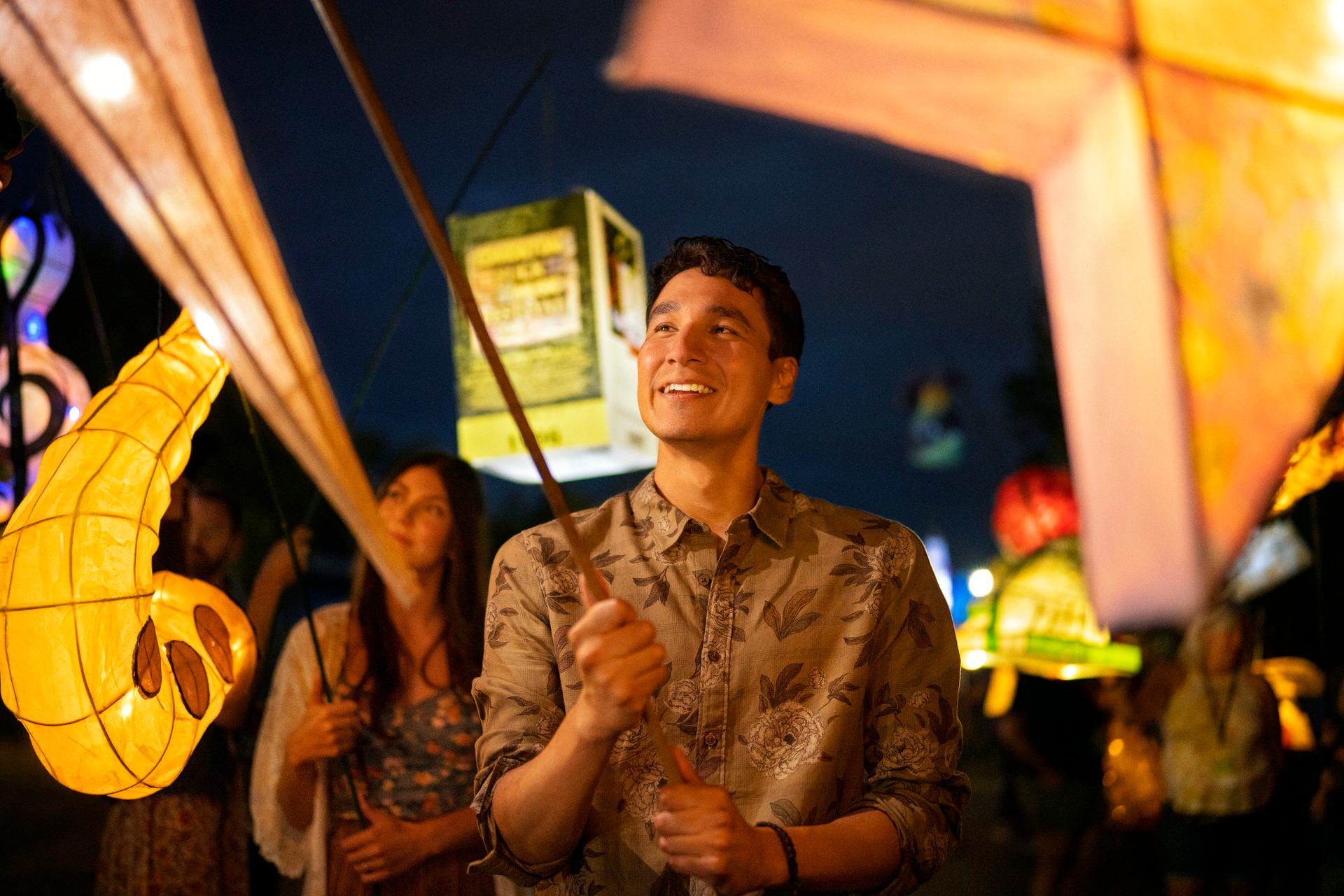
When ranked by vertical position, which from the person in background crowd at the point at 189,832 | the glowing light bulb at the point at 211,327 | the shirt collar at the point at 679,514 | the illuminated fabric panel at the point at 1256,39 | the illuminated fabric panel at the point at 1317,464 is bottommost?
the person in background crowd at the point at 189,832

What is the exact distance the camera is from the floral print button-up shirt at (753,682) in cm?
156

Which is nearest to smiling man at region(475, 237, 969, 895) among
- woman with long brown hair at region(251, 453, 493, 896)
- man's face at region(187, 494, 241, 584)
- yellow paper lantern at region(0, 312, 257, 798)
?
yellow paper lantern at region(0, 312, 257, 798)

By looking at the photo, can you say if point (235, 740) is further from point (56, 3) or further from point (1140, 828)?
point (1140, 828)

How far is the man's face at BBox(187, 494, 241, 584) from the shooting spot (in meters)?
3.32

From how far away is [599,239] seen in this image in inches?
186

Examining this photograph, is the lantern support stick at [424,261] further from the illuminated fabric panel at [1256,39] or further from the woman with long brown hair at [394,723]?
the illuminated fabric panel at [1256,39]

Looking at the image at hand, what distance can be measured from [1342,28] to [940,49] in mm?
480

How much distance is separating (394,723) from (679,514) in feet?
4.42

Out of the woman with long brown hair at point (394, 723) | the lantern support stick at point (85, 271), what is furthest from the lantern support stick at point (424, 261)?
the lantern support stick at point (85, 271)

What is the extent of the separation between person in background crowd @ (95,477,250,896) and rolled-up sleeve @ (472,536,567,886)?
140 cm

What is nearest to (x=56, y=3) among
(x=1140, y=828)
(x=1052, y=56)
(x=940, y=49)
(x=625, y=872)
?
(x=940, y=49)

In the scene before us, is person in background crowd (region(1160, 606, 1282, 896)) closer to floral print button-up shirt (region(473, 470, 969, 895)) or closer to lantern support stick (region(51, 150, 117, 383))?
floral print button-up shirt (region(473, 470, 969, 895))

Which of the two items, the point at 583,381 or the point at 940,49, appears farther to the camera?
the point at 583,381

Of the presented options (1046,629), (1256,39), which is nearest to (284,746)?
(1256,39)
